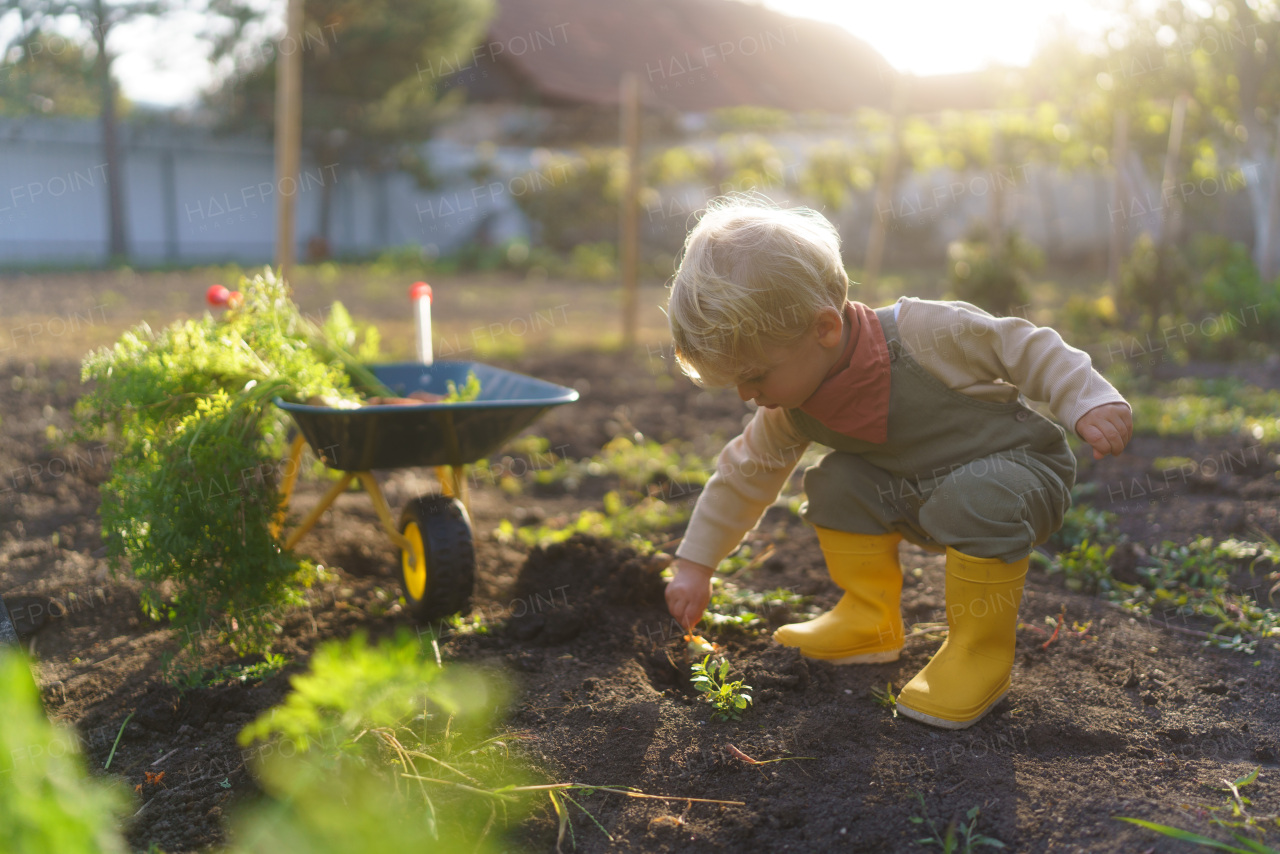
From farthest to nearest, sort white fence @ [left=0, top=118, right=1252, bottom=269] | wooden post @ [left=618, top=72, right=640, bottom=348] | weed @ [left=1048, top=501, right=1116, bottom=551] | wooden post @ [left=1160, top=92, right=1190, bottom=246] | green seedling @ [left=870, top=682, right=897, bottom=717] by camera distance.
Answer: white fence @ [left=0, top=118, right=1252, bottom=269]
wooden post @ [left=1160, top=92, right=1190, bottom=246]
wooden post @ [left=618, top=72, right=640, bottom=348]
weed @ [left=1048, top=501, right=1116, bottom=551]
green seedling @ [left=870, top=682, right=897, bottom=717]

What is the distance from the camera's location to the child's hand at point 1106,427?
68.6 inches

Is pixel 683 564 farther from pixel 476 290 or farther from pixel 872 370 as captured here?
pixel 476 290

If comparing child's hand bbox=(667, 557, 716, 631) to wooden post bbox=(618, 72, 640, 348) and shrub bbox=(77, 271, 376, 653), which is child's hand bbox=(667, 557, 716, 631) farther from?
wooden post bbox=(618, 72, 640, 348)

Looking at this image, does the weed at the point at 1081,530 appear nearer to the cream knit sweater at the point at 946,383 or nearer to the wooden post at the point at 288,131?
the cream knit sweater at the point at 946,383

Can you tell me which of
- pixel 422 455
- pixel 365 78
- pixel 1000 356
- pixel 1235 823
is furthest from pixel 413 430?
pixel 365 78

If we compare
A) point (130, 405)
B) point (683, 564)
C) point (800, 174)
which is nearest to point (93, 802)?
point (683, 564)

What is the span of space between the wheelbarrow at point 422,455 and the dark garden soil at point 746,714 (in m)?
0.16

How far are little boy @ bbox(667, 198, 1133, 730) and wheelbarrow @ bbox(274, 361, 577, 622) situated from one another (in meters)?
0.63

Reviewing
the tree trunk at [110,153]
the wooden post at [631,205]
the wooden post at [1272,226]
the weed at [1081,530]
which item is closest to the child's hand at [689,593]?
the weed at [1081,530]

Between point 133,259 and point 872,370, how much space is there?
15.1 m

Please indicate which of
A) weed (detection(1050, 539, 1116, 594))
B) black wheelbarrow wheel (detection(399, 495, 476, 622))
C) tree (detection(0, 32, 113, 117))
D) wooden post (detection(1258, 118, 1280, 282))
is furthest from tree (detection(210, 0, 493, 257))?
weed (detection(1050, 539, 1116, 594))

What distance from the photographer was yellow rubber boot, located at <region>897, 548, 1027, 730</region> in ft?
6.24

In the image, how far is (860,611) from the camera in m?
2.26

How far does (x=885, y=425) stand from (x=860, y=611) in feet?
1.70
